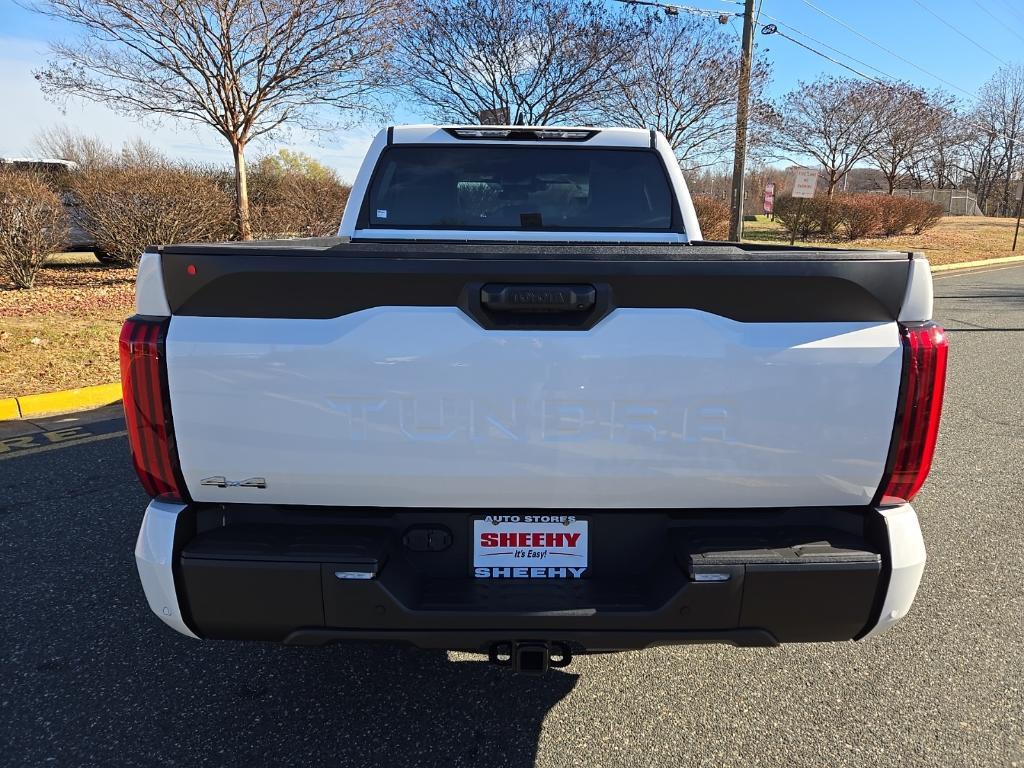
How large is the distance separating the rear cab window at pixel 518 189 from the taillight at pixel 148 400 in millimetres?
2167

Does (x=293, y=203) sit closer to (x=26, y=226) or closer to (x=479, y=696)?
(x=26, y=226)

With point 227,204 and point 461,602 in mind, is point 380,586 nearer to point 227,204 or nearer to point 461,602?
point 461,602

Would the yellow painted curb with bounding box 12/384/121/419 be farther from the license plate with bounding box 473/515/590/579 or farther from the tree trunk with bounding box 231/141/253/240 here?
the tree trunk with bounding box 231/141/253/240

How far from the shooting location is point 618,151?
155 inches

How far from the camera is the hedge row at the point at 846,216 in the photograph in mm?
28219

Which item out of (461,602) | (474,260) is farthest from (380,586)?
(474,260)

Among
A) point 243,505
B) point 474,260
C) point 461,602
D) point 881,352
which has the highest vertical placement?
point 474,260

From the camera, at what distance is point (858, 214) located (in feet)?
94.0

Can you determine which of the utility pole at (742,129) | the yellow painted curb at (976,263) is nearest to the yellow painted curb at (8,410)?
the utility pole at (742,129)

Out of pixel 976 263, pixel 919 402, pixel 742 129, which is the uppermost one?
pixel 742 129

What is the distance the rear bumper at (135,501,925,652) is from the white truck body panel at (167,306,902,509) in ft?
0.61

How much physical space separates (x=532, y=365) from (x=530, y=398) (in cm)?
9

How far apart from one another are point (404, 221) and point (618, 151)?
51.4 inches

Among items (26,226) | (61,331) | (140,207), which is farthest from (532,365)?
(140,207)
